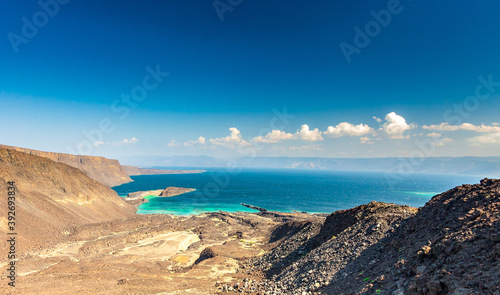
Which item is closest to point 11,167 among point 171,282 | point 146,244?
point 146,244

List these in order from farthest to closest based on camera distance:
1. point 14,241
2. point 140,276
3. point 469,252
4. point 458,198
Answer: point 14,241
point 140,276
point 458,198
point 469,252

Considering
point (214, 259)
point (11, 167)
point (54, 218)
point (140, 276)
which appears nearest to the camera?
point (140, 276)

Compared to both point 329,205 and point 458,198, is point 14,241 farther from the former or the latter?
point 329,205

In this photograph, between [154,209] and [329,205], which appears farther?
[329,205]

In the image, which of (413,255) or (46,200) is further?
(46,200)

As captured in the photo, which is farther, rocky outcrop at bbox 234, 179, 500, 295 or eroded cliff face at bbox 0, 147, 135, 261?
eroded cliff face at bbox 0, 147, 135, 261

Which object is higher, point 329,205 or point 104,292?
point 104,292

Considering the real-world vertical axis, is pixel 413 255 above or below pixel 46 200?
above

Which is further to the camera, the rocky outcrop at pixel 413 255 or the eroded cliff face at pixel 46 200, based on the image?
A: the eroded cliff face at pixel 46 200
